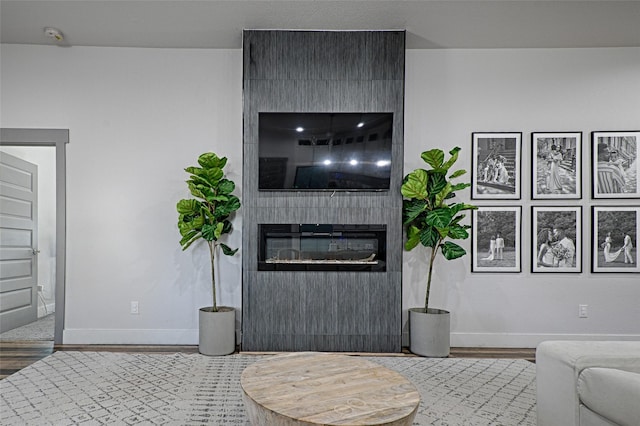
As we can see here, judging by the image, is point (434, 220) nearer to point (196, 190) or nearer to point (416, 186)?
point (416, 186)

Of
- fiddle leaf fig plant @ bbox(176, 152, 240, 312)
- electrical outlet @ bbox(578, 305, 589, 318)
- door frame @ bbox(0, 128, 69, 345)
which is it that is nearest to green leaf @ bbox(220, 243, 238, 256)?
fiddle leaf fig plant @ bbox(176, 152, 240, 312)

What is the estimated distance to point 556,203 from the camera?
3.84 m

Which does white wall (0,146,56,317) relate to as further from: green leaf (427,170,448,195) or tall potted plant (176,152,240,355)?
green leaf (427,170,448,195)

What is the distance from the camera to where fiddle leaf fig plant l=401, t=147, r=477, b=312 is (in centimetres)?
331

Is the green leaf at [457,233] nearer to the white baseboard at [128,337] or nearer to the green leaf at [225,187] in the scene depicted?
the green leaf at [225,187]

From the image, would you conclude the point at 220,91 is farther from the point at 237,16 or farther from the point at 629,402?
the point at 629,402

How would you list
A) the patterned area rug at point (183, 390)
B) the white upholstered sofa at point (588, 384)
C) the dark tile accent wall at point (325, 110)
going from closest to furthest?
the white upholstered sofa at point (588, 384) → the patterned area rug at point (183, 390) → the dark tile accent wall at point (325, 110)

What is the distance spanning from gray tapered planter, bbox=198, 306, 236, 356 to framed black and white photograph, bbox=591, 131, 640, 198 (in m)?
3.80

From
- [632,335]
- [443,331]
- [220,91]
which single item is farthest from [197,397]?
[632,335]

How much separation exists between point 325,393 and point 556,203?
3.32 meters

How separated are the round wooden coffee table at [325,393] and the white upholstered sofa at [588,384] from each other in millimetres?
639

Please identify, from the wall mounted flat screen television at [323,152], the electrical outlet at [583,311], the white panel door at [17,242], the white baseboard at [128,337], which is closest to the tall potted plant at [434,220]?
the wall mounted flat screen television at [323,152]

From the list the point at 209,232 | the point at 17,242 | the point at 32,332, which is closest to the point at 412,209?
the point at 209,232

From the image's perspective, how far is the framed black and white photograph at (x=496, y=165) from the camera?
3.83 m
